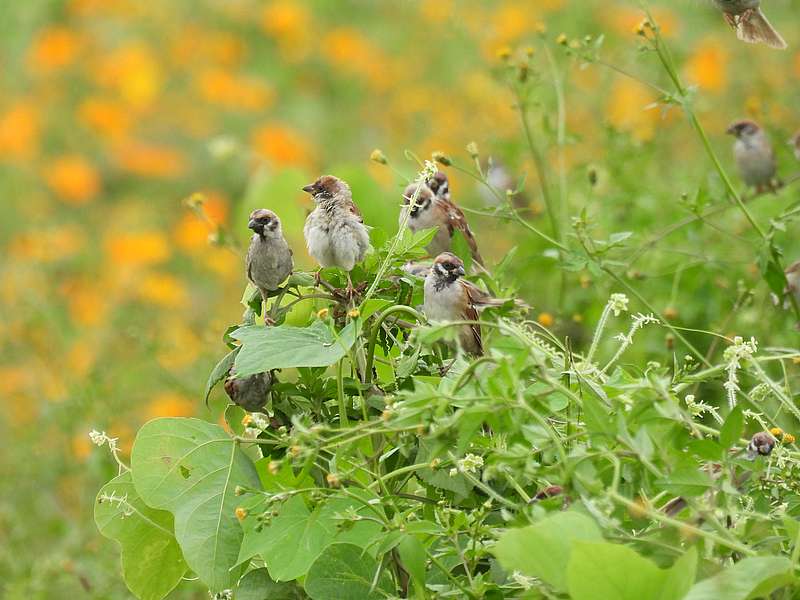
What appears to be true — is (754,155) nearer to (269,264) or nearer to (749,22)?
(749,22)

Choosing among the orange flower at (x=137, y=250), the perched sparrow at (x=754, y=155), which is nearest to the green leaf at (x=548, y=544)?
the perched sparrow at (x=754, y=155)

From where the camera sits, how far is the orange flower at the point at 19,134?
23.6 feet

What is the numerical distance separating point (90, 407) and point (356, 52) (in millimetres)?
4901

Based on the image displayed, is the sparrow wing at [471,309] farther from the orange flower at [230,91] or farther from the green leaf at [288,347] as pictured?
the orange flower at [230,91]

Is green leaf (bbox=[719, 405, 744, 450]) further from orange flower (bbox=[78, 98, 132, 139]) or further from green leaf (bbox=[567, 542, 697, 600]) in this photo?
orange flower (bbox=[78, 98, 132, 139])

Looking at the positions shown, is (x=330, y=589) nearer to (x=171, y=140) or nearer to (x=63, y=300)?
(x=63, y=300)

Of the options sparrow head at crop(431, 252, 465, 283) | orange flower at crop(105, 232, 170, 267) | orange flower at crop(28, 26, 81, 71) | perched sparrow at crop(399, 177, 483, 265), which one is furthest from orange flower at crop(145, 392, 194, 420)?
orange flower at crop(28, 26, 81, 71)

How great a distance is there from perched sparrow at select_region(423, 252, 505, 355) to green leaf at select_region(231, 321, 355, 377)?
47cm

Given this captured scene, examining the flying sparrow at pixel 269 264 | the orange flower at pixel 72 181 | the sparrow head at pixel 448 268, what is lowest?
the orange flower at pixel 72 181

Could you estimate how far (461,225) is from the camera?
294cm

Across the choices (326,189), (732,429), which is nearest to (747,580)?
(732,429)

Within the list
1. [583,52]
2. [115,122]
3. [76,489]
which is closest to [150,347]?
[76,489]

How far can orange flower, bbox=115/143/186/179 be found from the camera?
735 centimetres

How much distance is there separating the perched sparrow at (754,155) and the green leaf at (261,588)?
7.87ft
